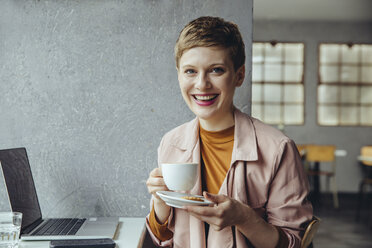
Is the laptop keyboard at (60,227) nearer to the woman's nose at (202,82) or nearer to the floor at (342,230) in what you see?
the woman's nose at (202,82)

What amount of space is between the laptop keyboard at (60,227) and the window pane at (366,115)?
275 inches

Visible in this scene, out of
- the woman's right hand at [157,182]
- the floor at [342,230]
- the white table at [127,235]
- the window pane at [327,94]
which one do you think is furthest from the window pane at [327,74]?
the woman's right hand at [157,182]

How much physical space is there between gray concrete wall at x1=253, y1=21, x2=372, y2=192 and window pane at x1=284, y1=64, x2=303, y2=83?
13 centimetres

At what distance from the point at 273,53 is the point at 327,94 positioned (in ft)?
4.24

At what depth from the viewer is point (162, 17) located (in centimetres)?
163

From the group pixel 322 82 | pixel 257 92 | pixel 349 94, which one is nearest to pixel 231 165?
pixel 257 92

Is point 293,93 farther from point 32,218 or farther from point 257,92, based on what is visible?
point 32,218

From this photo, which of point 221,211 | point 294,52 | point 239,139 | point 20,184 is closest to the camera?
point 221,211

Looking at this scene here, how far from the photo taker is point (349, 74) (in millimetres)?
7387

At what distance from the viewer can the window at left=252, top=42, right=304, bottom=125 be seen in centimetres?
740

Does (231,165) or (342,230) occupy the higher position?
(231,165)

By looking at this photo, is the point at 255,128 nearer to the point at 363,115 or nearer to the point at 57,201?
the point at 57,201

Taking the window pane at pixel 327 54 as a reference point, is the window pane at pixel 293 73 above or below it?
below

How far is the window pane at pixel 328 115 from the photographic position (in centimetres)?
736
